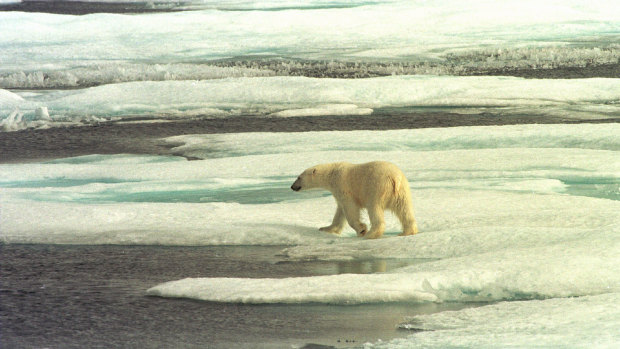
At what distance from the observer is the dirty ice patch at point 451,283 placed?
431 cm

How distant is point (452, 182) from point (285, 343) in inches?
138

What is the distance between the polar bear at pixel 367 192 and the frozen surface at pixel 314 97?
5.88 m

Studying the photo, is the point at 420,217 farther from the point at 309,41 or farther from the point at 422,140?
the point at 309,41

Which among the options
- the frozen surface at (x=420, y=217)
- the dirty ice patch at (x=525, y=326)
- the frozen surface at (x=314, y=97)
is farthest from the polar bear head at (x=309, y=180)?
the frozen surface at (x=314, y=97)

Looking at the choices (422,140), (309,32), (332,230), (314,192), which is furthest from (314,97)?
(332,230)

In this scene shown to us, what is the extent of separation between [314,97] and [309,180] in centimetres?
628

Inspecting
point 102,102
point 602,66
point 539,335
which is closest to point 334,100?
point 102,102

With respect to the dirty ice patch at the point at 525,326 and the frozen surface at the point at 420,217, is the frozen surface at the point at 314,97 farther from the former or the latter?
the dirty ice patch at the point at 525,326

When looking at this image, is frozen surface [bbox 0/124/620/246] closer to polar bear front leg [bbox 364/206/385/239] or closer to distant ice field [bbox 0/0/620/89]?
polar bear front leg [bbox 364/206/385/239]

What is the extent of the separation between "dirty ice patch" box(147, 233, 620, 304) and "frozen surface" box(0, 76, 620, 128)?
689cm

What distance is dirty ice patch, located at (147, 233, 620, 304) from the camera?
14.1 ft

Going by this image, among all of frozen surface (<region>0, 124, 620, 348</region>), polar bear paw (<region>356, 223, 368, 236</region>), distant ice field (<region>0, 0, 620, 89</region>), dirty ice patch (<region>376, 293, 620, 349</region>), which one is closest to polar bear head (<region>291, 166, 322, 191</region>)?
frozen surface (<region>0, 124, 620, 348</region>)

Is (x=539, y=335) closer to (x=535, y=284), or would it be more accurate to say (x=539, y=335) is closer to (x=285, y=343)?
(x=535, y=284)

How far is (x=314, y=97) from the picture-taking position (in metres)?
12.0
